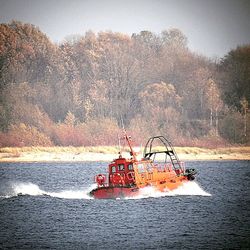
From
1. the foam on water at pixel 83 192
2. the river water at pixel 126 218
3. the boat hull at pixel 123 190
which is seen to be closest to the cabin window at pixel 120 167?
the boat hull at pixel 123 190

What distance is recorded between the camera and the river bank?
107 metres

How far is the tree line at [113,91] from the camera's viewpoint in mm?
118750

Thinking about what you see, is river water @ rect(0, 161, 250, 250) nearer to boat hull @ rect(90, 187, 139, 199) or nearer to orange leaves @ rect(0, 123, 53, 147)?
boat hull @ rect(90, 187, 139, 199)

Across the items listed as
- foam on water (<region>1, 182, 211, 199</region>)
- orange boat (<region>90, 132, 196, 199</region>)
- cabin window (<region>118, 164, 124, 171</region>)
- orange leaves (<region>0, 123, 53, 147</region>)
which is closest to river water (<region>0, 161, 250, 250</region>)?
foam on water (<region>1, 182, 211, 199</region>)

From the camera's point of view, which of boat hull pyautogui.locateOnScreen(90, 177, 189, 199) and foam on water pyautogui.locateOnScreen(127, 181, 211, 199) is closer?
boat hull pyautogui.locateOnScreen(90, 177, 189, 199)

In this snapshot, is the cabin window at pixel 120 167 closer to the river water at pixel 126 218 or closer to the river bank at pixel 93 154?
the river water at pixel 126 218

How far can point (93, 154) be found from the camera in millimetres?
110250

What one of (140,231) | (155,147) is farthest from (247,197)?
(155,147)

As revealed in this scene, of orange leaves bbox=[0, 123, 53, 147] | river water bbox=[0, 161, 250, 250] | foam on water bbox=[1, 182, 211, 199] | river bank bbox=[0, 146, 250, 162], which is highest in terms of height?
orange leaves bbox=[0, 123, 53, 147]

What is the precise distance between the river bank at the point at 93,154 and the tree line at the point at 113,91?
3794 mm

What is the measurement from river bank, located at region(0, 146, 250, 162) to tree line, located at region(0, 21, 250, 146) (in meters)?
3.79

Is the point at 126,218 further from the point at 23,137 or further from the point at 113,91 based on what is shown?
the point at 113,91

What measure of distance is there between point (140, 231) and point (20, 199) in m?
17.3

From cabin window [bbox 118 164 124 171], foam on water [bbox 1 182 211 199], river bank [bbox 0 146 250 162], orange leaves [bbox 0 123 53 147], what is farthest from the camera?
orange leaves [bbox 0 123 53 147]
